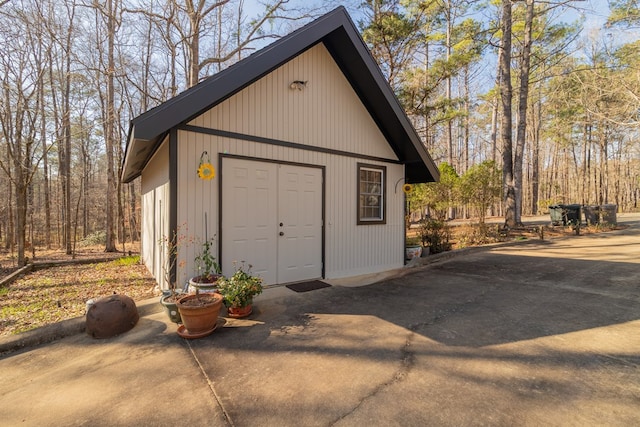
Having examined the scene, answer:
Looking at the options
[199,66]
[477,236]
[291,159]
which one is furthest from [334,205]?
[199,66]

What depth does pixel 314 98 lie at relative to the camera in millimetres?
5621

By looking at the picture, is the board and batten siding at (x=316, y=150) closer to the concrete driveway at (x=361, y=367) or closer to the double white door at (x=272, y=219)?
the double white door at (x=272, y=219)

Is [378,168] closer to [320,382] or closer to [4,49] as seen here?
[320,382]

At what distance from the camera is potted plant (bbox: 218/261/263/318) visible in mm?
3717

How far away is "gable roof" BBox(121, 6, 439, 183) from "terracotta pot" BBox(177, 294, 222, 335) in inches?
80.0

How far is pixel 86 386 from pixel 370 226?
5.21 metres

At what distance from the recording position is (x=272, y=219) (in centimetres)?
504

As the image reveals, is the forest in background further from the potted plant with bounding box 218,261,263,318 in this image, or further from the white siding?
the potted plant with bounding box 218,261,263,318

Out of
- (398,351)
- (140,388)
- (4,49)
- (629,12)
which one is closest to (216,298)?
(140,388)

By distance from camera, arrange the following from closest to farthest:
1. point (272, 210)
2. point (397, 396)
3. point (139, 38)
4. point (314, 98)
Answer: point (397, 396) < point (272, 210) < point (314, 98) < point (139, 38)

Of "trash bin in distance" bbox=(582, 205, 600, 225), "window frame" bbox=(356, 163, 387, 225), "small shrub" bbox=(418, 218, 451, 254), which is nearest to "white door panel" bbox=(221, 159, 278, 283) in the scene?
"window frame" bbox=(356, 163, 387, 225)

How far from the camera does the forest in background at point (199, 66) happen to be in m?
8.89

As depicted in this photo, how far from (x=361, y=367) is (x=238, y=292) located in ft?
6.01

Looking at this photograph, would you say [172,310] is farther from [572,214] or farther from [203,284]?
[572,214]
